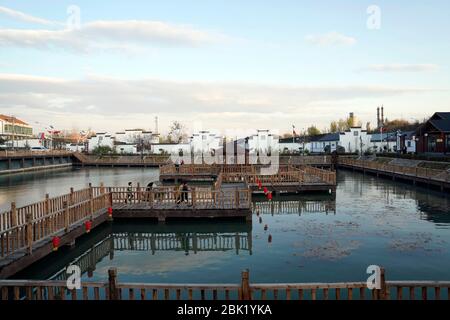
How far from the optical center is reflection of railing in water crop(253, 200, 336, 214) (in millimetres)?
26186

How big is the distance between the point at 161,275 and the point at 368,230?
444 inches

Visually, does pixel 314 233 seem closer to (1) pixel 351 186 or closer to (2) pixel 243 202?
(2) pixel 243 202

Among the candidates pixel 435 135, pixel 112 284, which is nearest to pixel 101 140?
pixel 435 135

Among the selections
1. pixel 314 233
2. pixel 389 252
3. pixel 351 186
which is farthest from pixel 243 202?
pixel 351 186

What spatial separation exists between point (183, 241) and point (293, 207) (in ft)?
37.4

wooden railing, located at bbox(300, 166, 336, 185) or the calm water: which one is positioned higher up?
wooden railing, located at bbox(300, 166, 336, 185)

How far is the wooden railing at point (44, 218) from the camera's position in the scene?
43.7 ft

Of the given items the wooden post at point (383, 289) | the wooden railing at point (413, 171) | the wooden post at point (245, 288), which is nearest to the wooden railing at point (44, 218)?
the wooden post at point (245, 288)

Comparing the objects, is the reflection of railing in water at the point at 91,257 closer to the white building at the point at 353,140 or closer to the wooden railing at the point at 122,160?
the wooden railing at the point at 122,160

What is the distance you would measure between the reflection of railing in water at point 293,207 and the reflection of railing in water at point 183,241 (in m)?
7.08

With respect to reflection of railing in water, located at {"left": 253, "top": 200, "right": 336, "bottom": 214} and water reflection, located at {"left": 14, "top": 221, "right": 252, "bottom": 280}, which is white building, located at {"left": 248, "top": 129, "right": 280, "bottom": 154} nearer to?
reflection of railing in water, located at {"left": 253, "top": 200, "right": 336, "bottom": 214}

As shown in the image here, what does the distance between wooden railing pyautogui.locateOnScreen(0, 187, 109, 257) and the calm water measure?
41.0 inches

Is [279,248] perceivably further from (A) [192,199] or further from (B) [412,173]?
(B) [412,173]

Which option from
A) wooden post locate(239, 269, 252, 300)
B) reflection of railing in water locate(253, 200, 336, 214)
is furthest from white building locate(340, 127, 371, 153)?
wooden post locate(239, 269, 252, 300)
